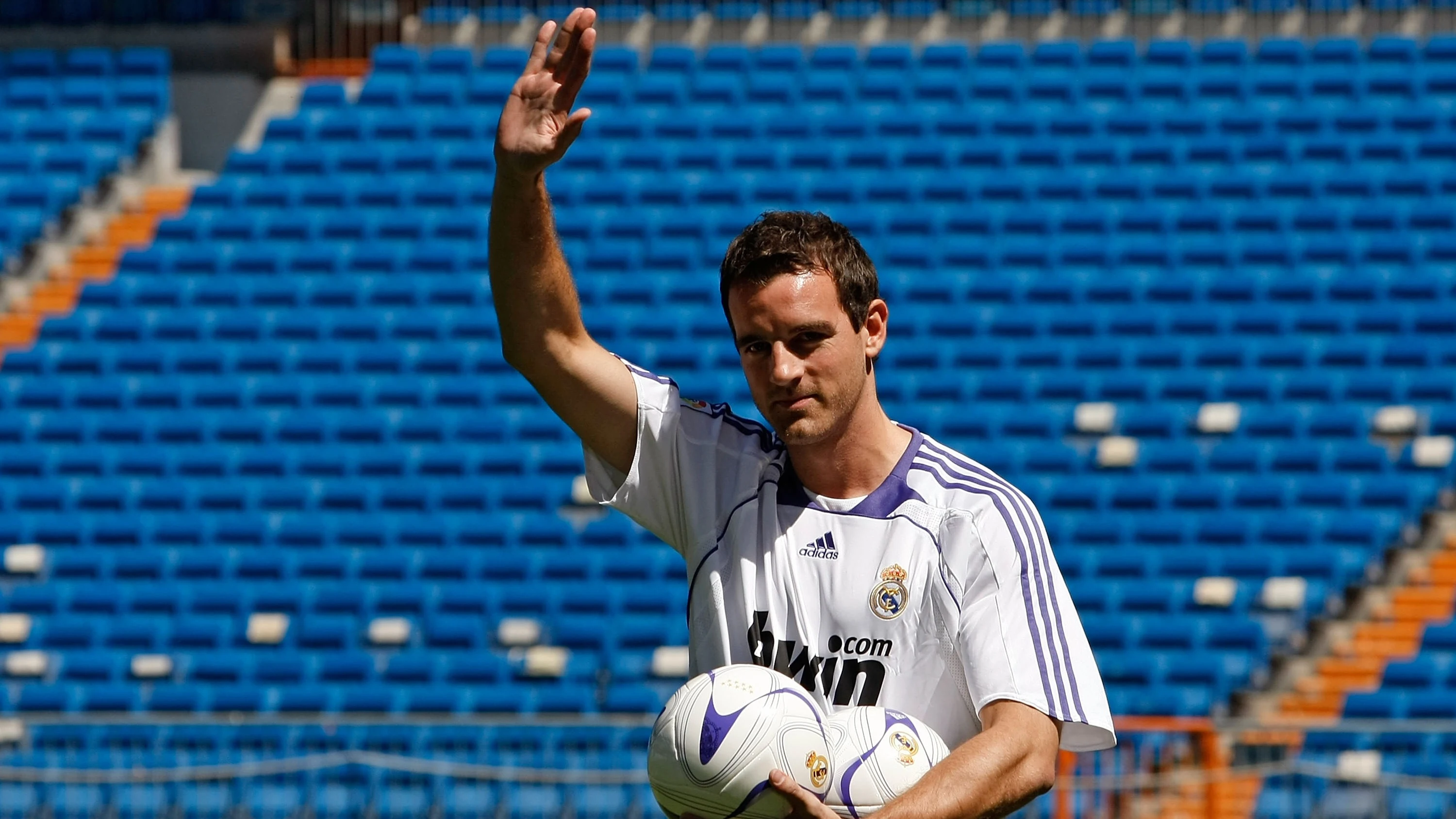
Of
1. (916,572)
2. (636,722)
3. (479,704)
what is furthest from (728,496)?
(479,704)

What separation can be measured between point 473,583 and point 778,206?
4802 mm

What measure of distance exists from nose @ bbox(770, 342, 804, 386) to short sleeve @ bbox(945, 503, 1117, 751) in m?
0.40

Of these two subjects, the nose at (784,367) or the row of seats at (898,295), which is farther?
the row of seats at (898,295)

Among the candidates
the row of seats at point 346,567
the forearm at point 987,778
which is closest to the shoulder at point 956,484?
the forearm at point 987,778

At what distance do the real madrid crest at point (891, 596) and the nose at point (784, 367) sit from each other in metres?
0.39

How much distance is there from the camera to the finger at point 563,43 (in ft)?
9.37

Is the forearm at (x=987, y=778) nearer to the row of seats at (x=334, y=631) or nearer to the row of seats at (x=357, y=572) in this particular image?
the row of seats at (x=334, y=631)

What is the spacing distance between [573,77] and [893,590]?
1.06 m

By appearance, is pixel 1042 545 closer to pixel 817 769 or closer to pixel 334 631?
pixel 817 769

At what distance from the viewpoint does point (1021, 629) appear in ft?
9.37

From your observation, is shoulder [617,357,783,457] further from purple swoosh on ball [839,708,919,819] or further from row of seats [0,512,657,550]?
row of seats [0,512,657,550]

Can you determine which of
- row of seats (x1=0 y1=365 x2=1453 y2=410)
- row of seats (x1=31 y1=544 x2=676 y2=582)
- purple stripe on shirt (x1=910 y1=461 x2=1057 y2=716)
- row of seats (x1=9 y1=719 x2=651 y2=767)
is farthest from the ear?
row of seats (x1=0 y1=365 x2=1453 y2=410)

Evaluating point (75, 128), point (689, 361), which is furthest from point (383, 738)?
point (75, 128)

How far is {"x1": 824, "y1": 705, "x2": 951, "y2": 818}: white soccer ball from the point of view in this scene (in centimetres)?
271
